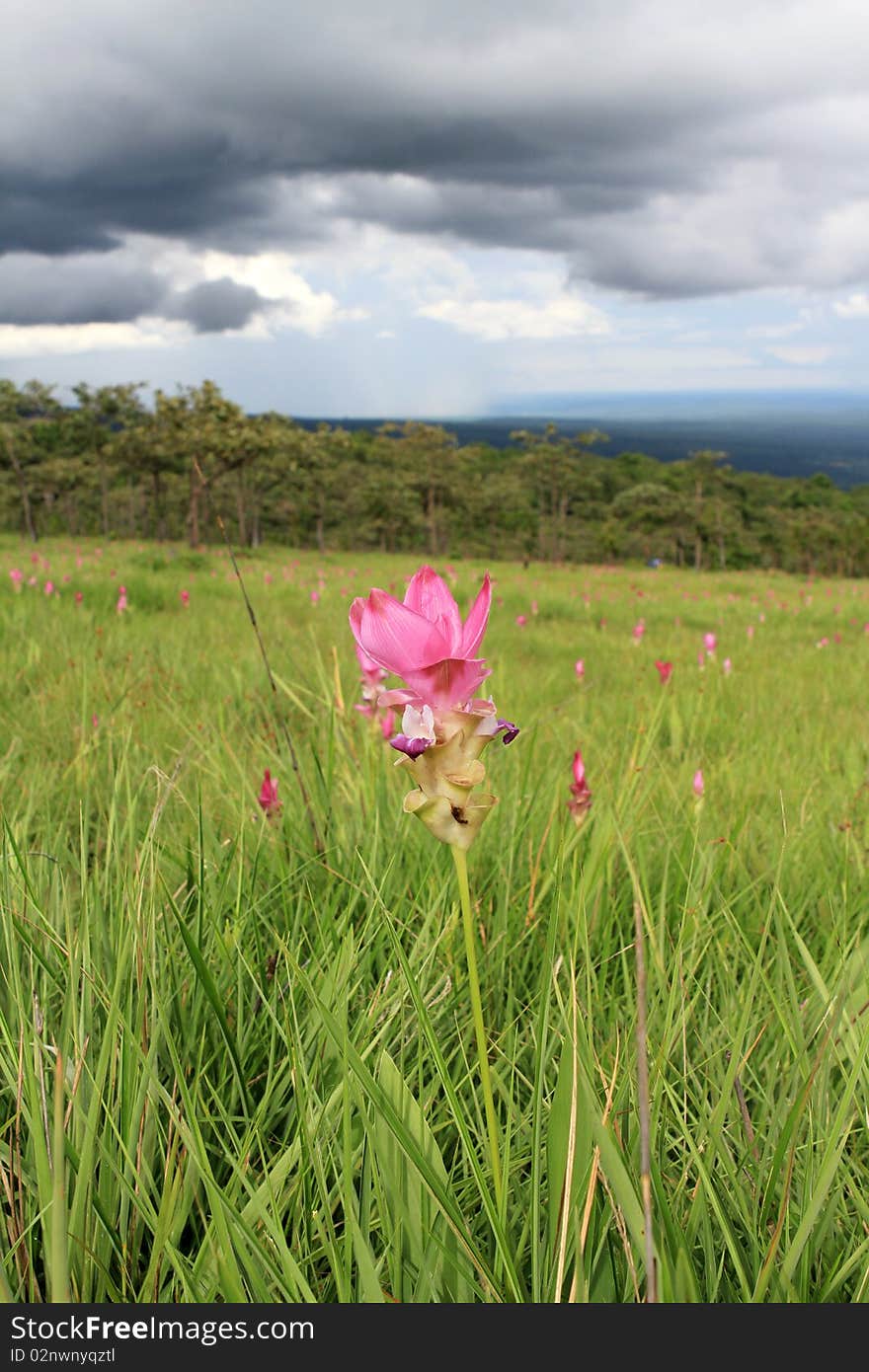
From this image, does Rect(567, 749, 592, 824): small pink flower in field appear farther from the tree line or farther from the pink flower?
the tree line

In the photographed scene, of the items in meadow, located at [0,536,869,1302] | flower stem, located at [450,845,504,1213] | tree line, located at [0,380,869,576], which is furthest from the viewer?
tree line, located at [0,380,869,576]

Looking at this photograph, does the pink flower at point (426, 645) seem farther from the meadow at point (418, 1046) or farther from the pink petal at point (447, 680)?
the meadow at point (418, 1046)

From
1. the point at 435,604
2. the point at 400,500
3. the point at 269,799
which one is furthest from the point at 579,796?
the point at 400,500

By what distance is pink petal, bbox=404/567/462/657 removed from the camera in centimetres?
76

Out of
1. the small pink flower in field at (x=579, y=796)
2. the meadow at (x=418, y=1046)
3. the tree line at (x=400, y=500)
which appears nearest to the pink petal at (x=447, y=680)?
the meadow at (x=418, y=1046)

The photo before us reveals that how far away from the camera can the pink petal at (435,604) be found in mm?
755

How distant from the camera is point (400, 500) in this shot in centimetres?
7412

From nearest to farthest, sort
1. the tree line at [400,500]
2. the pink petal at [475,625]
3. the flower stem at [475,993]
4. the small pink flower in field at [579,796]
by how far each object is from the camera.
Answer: the flower stem at [475,993]
the pink petal at [475,625]
the small pink flower in field at [579,796]
the tree line at [400,500]

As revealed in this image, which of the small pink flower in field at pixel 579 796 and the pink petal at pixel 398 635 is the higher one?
the pink petal at pixel 398 635

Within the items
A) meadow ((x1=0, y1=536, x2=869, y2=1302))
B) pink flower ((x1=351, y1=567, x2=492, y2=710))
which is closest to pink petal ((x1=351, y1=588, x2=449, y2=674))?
pink flower ((x1=351, y1=567, x2=492, y2=710))

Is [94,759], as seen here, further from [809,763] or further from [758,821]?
[809,763]

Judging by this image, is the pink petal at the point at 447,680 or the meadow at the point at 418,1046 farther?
the meadow at the point at 418,1046

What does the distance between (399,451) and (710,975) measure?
77.9m

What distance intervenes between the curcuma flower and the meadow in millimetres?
191
